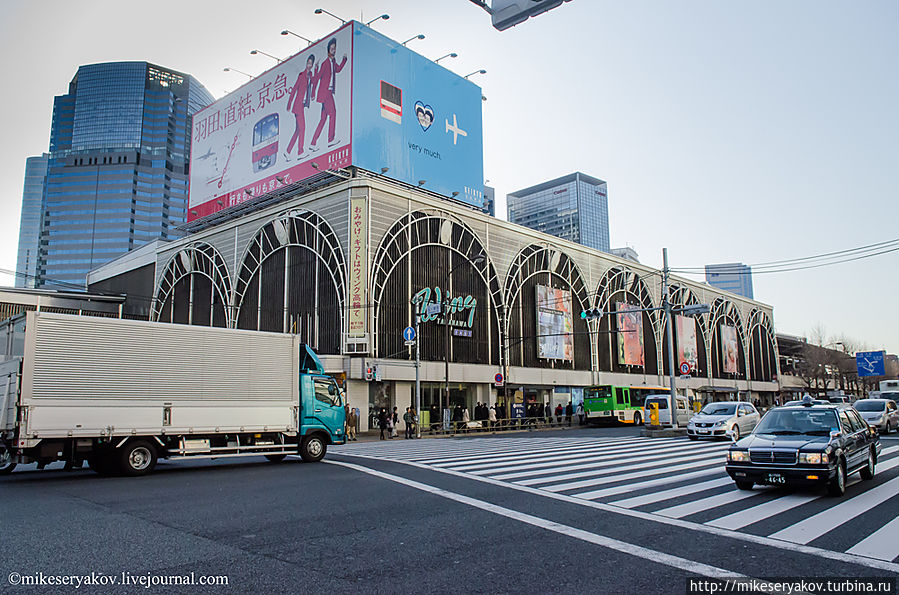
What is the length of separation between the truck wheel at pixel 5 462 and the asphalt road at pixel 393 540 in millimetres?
2556

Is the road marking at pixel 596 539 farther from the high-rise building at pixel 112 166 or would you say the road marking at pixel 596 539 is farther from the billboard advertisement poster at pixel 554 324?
the high-rise building at pixel 112 166

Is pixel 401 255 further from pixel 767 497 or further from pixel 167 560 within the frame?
pixel 167 560

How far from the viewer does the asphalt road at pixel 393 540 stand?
6039mm

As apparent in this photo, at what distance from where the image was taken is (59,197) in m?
169

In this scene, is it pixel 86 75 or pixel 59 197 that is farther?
pixel 86 75

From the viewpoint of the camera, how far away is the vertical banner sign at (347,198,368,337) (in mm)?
37562

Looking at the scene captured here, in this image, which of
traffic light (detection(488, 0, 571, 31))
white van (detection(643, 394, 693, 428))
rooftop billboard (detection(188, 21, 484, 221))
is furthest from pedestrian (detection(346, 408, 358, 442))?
traffic light (detection(488, 0, 571, 31))

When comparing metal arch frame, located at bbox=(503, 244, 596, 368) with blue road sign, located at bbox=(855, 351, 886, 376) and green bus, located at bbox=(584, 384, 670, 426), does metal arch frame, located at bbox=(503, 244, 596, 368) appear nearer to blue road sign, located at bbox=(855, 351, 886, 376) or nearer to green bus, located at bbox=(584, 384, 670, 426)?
green bus, located at bbox=(584, 384, 670, 426)

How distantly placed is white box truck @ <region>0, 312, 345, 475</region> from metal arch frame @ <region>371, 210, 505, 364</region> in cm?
1988

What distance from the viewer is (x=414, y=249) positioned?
1631 inches

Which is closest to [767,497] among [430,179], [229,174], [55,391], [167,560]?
[167,560]

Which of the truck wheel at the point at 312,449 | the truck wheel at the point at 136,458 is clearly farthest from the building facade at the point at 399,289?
the truck wheel at the point at 136,458

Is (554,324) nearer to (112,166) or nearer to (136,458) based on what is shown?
(136,458)

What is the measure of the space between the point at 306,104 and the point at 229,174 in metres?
10.3
